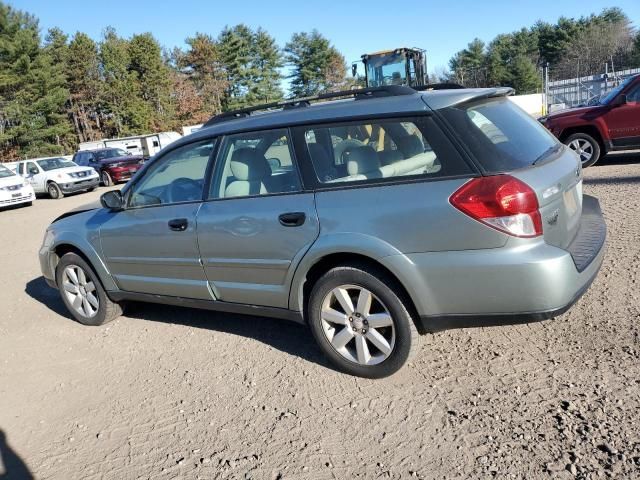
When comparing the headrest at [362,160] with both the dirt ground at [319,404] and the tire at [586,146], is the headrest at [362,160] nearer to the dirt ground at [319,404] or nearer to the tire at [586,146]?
the dirt ground at [319,404]

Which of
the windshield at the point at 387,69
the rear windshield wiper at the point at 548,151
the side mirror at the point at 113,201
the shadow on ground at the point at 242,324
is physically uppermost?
Result: the windshield at the point at 387,69

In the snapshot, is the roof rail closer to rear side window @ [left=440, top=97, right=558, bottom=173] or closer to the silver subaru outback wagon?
the silver subaru outback wagon

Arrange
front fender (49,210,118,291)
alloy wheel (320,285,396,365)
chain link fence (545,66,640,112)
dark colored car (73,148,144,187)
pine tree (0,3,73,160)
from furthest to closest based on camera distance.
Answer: pine tree (0,3,73,160)
chain link fence (545,66,640,112)
dark colored car (73,148,144,187)
front fender (49,210,118,291)
alloy wheel (320,285,396,365)

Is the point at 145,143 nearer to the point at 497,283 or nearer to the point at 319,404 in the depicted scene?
the point at 319,404

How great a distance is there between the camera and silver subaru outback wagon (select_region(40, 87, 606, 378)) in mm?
2879

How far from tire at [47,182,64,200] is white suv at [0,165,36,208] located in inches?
81.8

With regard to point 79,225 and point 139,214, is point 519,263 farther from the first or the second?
point 79,225

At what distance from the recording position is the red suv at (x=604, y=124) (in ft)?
30.5

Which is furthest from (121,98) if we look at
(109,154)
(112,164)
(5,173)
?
(5,173)

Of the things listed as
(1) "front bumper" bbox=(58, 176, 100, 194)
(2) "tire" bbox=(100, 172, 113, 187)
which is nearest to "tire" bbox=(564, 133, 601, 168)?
(1) "front bumper" bbox=(58, 176, 100, 194)

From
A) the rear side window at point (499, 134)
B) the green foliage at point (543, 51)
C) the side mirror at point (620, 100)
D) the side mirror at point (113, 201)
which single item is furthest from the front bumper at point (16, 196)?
the green foliage at point (543, 51)

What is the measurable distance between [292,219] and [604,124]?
825 centimetres

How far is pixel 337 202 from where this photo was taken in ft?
10.7

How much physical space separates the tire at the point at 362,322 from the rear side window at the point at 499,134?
0.91 meters
